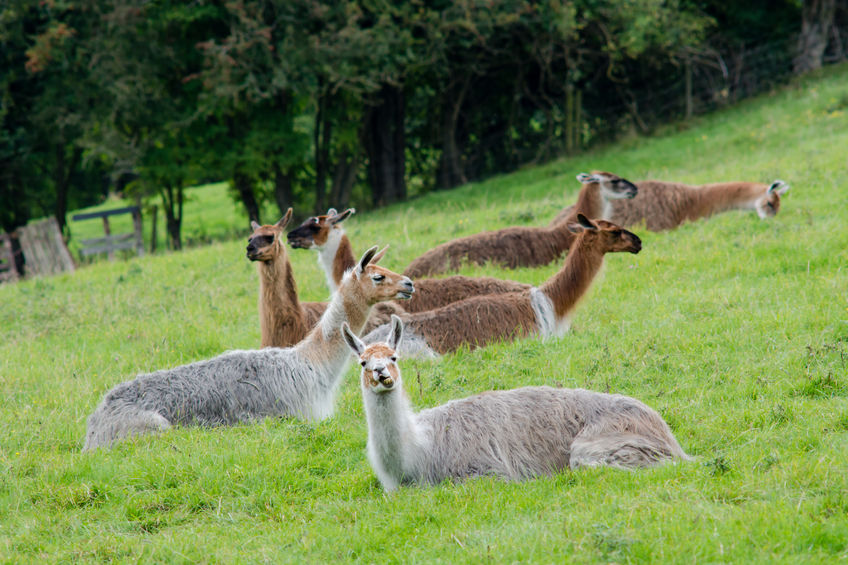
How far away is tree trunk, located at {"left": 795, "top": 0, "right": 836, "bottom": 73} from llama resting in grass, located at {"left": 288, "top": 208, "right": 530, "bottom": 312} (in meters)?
22.2

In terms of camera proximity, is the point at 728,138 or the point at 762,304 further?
the point at 728,138

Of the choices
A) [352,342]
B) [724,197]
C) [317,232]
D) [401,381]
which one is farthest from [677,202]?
[401,381]

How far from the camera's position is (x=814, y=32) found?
27.8 metres

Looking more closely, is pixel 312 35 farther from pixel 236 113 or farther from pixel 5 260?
pixel 5 260

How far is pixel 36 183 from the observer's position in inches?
1100

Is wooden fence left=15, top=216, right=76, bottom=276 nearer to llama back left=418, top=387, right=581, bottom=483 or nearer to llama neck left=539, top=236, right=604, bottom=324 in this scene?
llama neck left=539, top=236, right=604, bottom=324

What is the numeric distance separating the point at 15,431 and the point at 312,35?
16704 mm

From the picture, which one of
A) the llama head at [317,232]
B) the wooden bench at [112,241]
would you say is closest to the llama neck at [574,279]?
the llama head at [317,232]

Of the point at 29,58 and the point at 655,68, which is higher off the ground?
the point at 29,58

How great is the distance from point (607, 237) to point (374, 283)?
2.99 metres

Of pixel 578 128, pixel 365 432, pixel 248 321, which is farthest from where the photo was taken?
pixel 578 128

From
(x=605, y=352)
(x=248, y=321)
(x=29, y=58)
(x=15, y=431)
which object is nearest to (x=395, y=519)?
(x=605, y=352)

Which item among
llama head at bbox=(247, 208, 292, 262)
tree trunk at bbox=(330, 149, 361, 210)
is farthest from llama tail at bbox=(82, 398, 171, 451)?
tree trunk at bbox=(330, 149, 361, 210)

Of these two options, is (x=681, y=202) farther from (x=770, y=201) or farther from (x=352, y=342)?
(x=352, y=342)
